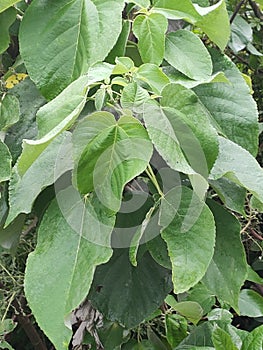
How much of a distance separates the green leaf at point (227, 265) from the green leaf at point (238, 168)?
55 millimetres

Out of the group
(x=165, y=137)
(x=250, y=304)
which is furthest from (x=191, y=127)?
(x=250, y=304)

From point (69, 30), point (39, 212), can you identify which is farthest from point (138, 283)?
point (69, 30)

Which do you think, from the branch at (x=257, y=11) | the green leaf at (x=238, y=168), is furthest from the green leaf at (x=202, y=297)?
the branch at (x=257, y=11)

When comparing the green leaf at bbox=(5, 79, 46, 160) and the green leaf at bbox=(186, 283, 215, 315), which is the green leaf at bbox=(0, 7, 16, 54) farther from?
the green leaf at bbox=(186, 283, 215, 315)

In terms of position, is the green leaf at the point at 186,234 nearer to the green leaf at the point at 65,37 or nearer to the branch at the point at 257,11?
the green leaf at the point at 65,37

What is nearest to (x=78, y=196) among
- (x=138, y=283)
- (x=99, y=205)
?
(x=99, y=205)

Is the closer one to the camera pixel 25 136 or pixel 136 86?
pixel 136 86

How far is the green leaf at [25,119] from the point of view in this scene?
1.42 feet

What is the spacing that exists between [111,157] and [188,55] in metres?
0.14

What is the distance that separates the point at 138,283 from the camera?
45 centimetres

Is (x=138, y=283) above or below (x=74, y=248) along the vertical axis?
below

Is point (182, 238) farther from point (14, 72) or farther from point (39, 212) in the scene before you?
point (14, 72)

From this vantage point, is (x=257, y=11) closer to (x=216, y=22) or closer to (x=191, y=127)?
(x=216, y=22)

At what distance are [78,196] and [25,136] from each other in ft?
0.34
